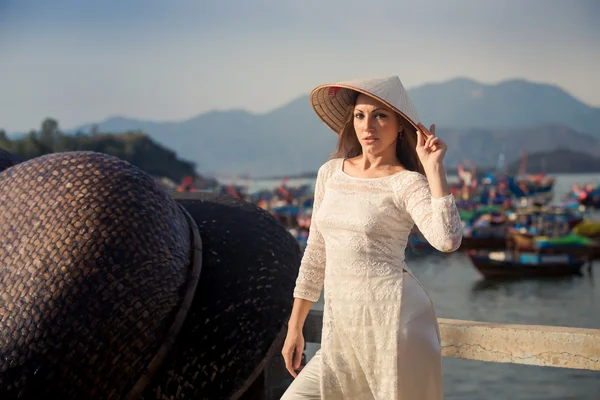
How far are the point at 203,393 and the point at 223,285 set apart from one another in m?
0.44

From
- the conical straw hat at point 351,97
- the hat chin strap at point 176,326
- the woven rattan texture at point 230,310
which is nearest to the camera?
the conical straw hat at point 351,97

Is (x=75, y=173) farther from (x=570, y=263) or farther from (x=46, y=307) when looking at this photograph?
(x=570, y=263)

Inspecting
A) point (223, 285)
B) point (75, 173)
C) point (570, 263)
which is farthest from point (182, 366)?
point (570, 263)

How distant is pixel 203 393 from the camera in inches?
127

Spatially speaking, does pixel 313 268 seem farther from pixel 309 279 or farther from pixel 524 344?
pixel 524 344

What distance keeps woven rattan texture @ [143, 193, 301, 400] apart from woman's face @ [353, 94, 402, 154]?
1.08 metres

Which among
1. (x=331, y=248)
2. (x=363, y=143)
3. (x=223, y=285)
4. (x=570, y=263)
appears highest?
(x=363, y=143)

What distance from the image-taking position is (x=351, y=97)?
272cm

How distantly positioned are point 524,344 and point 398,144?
39.9 inches

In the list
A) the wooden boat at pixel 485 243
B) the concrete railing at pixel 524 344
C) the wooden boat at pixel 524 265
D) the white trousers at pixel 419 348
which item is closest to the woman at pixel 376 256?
the white trousers at pixel 419 348

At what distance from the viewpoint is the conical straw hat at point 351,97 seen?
247cm

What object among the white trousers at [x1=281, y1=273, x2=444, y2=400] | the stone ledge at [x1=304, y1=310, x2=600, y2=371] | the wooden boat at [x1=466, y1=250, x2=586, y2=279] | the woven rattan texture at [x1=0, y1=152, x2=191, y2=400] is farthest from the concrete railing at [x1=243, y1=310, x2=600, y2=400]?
the wooden boat at [x1=466, y1=250, x2=586, y2=279]

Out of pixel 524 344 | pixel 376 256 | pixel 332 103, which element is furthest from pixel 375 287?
pixel 524 344

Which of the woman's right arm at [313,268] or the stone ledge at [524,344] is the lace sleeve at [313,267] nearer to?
the woman's right arm at [313,268]
